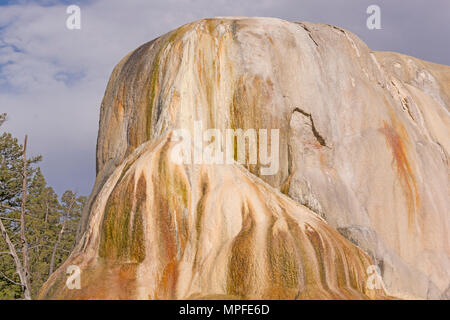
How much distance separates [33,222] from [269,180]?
20.6m

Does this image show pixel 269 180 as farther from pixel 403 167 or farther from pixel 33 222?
Result: pixel 33 222

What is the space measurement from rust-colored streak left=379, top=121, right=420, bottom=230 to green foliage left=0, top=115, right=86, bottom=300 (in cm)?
1388

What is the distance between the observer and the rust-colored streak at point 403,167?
1475 cm

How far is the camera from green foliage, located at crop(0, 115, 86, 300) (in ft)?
88.2

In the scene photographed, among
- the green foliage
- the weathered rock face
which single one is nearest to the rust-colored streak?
the weathered rock face

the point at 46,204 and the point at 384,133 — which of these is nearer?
the point at 384,133

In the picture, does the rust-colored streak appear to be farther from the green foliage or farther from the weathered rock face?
the green foliage

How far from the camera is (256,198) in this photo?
12.2 meters

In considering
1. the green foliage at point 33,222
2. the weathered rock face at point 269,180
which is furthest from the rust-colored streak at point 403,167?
the green foliage at point 33,222
